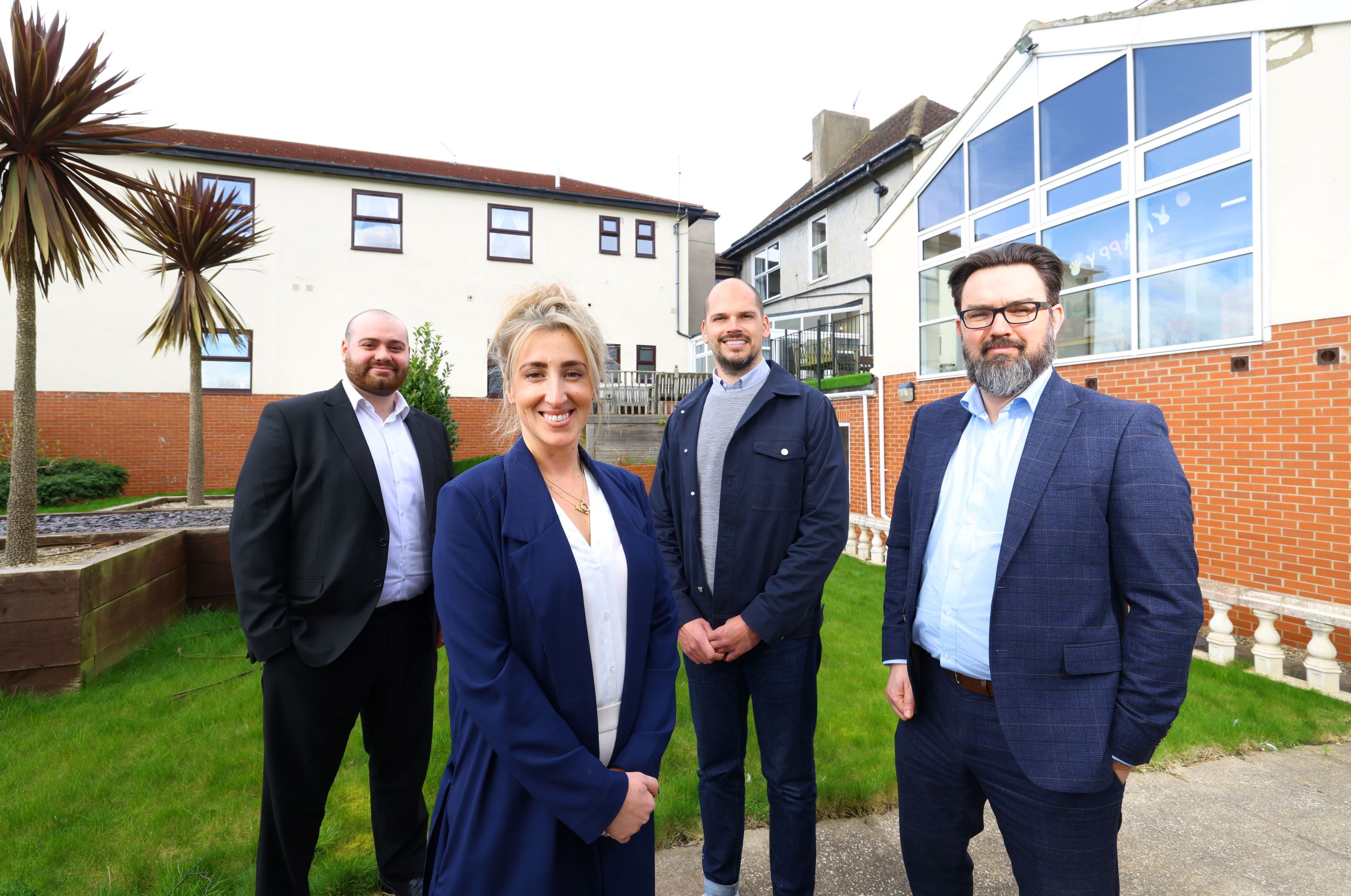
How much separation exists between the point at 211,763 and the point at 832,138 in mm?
20827

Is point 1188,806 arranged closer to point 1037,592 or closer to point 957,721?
point 957,721

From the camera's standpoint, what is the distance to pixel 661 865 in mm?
2678

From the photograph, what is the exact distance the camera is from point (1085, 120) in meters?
7.56

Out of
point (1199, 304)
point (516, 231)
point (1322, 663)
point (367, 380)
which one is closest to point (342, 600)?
point (367, 380)

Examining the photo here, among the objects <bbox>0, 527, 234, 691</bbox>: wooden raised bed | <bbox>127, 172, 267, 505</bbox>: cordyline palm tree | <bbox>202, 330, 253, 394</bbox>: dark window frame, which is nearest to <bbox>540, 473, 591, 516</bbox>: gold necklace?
<bbox>0, 527, 234, 691</bbox>: wooden raised bed

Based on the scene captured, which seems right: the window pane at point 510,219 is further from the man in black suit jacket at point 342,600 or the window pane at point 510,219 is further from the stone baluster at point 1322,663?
the stone baluster at point 1322,663

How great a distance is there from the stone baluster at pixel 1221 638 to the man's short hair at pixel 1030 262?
475 cm

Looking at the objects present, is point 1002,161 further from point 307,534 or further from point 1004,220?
point 307,534

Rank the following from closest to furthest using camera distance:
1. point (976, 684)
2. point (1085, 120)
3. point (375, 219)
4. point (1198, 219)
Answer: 1. point (976, 684)
2. point (1198, 219)
3. point (1085, 120)
4. point (375, 219)

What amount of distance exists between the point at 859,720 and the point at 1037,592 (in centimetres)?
258

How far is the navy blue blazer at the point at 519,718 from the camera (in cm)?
143

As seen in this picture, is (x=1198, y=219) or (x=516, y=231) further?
(x=516, y=231)

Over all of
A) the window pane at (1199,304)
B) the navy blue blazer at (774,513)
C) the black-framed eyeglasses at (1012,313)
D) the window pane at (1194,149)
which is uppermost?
the window pane at (1194,149)

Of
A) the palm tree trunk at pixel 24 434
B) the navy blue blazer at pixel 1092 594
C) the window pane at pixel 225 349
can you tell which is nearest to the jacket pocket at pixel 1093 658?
the navy blue blazer at pixel 1092 594
